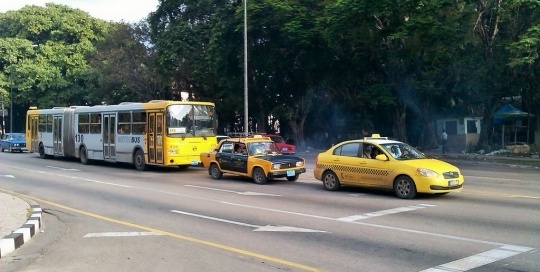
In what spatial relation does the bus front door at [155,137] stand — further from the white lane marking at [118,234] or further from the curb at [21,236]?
the white lane marking at [118,234]

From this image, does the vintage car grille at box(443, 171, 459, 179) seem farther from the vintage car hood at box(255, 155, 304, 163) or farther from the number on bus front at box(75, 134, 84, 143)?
the number on bus front at box(75, 134, 84, 143)

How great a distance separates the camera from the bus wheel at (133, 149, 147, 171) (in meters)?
24.1

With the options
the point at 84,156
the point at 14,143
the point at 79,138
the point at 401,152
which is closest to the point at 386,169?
the point at 401,152

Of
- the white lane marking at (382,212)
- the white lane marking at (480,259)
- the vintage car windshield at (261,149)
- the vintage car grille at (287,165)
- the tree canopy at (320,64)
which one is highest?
the tree canopy at (320,64)

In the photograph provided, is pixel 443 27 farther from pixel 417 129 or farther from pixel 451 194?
pixel 451 194

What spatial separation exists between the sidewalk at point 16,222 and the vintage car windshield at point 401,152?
8605 millimetres

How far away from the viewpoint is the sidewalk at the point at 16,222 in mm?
8935

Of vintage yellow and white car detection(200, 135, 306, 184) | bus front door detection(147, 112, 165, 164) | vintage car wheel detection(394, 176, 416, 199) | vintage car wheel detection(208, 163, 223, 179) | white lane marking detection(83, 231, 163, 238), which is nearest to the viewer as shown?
white lane marking detection(83, 231, 163, 238)

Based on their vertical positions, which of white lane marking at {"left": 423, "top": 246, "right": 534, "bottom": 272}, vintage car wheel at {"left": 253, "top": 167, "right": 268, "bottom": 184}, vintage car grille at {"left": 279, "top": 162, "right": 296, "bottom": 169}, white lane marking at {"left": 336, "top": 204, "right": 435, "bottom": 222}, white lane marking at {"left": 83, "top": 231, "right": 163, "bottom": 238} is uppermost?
vintage car grille at {"left": 279, "top": 162, "right": 296, "bottom": 169}

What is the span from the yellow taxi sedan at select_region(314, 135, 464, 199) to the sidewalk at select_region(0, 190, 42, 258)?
25.5 feet

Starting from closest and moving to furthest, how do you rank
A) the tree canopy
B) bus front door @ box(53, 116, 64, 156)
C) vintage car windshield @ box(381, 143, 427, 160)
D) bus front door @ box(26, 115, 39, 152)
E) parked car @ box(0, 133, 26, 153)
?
vintage car windshield @ box(381, 143, 427, 160)
the tree canopy
bus front door @ box(53, 116, 64, 156)
bus front door @ box(26, 115, 39, 152)
parked car @ box(0, 133, 26, 153)

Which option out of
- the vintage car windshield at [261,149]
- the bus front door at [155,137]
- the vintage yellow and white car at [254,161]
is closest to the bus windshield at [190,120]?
the bus front door at [155,137]

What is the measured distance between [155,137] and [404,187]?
40.0 ft

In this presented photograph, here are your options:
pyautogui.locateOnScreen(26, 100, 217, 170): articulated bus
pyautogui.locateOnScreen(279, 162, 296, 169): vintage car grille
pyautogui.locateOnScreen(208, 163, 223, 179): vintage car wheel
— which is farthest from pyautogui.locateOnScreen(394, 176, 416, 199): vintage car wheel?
pyautogui.locateOnScreen(26, 100, 217, 170): articulated bus
